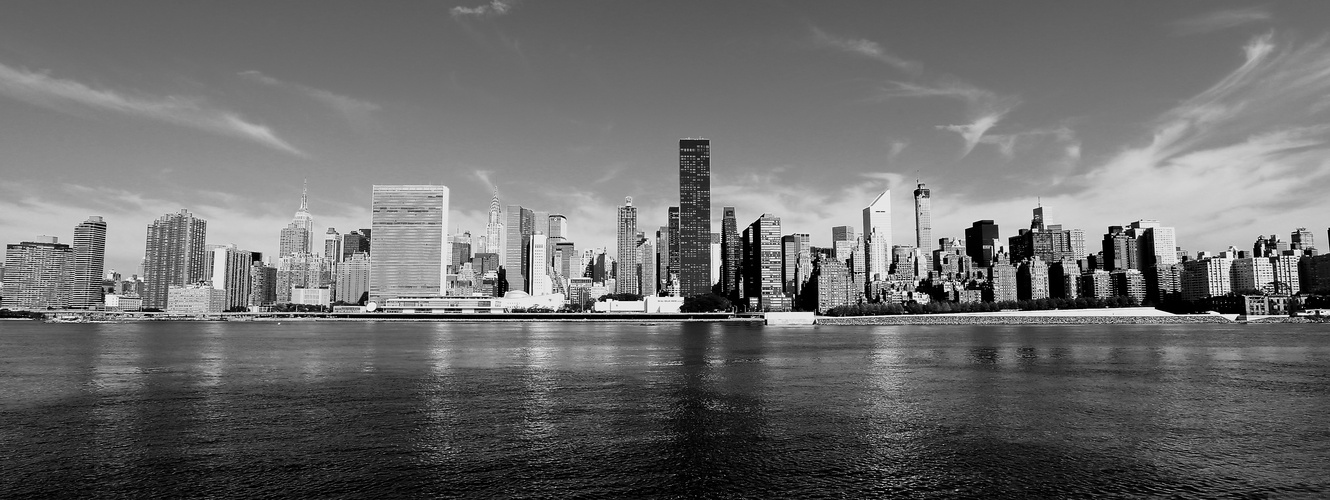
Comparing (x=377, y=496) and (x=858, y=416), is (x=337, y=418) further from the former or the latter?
(x=858, y=416)

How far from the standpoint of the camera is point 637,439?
115 feet

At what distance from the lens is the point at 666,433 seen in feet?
120

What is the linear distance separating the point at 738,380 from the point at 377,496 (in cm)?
3986

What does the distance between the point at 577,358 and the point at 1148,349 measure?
263 feet

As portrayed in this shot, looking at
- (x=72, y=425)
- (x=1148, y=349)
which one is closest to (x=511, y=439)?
(x=72, y=425)

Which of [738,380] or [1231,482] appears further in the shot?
[738,380]

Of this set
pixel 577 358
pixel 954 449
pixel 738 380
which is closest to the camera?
pixel 954 449

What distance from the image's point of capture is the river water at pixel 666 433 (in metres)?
27.3

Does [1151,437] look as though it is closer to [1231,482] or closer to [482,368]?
[1231,482]

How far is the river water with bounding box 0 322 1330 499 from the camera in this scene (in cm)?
2727

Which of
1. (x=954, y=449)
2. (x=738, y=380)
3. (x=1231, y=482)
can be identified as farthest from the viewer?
(x=738, y=380)

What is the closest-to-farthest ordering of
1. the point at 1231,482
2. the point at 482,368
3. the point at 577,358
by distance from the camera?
the point at 1231,482, the point at 482,368, the point at 577,358

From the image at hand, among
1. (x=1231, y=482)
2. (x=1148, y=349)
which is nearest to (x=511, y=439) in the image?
(x=1231, y=482)

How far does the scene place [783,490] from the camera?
86.5ft
